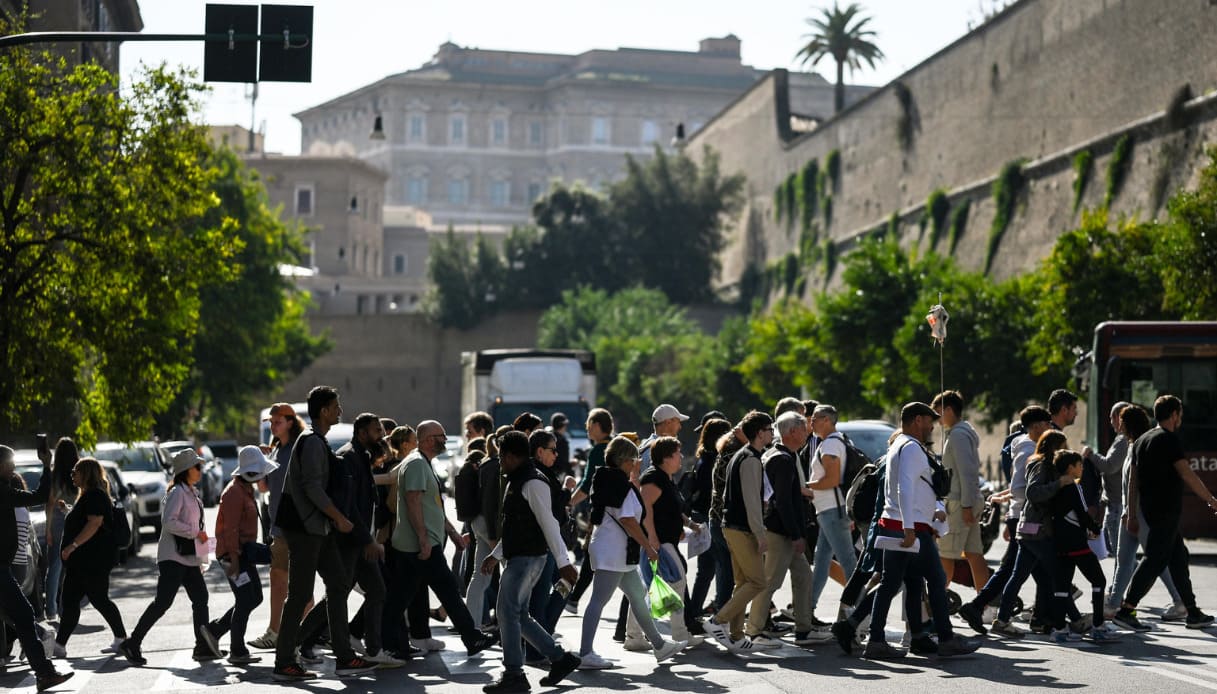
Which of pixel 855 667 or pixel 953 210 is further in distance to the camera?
pixel 953 210

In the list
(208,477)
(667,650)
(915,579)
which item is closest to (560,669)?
(667,650)

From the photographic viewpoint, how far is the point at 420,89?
480ft

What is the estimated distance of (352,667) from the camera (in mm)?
13250

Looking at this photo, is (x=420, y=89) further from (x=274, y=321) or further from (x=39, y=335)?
(x=39, y=335)

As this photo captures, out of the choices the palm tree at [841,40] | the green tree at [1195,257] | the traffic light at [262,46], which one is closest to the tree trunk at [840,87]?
the palm tree at [841,40]

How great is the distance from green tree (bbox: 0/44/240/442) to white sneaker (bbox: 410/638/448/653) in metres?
15.1

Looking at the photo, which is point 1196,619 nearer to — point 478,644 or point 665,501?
point 665,501

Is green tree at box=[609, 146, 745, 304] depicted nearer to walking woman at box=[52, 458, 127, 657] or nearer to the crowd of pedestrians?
the crowd of pedestrians

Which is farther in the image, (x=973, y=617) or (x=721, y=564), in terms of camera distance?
(x=721, y=564)

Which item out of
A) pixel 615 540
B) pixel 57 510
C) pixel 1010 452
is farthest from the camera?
pixel 57 510

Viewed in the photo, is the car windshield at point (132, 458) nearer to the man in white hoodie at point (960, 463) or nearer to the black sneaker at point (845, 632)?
the man in white hoodie at point (960, 463)

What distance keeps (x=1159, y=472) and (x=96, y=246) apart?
18.2 meters

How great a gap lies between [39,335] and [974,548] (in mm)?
17033

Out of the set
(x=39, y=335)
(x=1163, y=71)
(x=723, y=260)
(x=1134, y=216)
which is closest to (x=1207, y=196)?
(x=1134, y=216)
